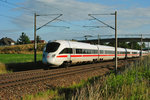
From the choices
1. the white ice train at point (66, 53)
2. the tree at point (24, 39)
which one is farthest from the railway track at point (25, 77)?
the tree at point (24, 39)

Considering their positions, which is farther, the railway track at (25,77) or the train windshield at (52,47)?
Result: the train windshield at (52,47)

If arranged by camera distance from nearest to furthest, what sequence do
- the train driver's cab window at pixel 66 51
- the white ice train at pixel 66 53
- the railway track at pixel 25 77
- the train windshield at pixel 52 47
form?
the railway track at pixel 25 77 → the white ice train at pixel 66 53 → the train windshield at pixel 52 47 → the train driver's cab window at pixel 66 51

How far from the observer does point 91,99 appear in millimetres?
5250

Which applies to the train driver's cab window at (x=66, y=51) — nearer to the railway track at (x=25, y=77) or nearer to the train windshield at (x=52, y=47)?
the train windshield at (x=52, y=47)

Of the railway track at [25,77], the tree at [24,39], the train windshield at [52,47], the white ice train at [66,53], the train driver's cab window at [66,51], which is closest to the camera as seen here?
the railway track at [25,77]

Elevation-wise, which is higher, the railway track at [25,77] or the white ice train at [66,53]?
the white ice train at [66,53]

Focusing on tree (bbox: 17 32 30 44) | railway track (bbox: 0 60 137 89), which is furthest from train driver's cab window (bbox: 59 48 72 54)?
tree (bbox: 17 32 30 44)

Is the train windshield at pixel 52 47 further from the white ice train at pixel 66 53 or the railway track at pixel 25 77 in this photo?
the railway track at pixel 25 77

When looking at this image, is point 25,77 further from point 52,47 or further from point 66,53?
point 66,53

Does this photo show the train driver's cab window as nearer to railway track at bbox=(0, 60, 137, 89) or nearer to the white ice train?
the white ice train

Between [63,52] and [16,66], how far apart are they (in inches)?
A: 207

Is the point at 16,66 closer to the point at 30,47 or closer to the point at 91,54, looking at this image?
the point at 91,54

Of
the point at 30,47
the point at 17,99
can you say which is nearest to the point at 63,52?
the point at 17,99

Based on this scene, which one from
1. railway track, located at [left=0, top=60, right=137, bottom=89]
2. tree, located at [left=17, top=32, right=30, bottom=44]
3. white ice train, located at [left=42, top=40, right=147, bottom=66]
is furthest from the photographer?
tree, located at [left=17, top=32, right=30, bottom=44]
